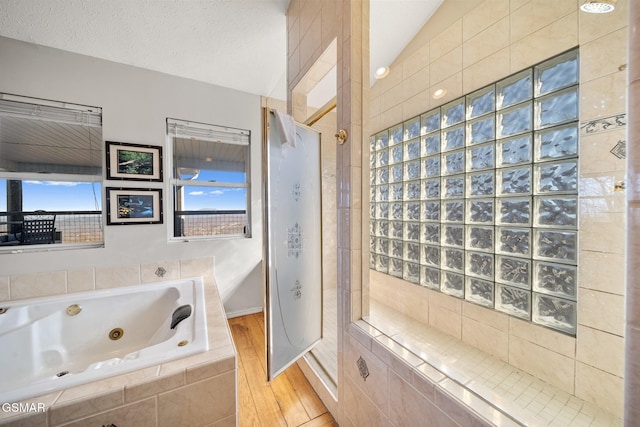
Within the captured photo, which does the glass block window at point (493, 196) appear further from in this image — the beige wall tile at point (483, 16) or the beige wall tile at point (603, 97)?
the beige wall tile at point (483, 16)

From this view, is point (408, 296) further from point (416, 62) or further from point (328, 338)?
point (416, 62)

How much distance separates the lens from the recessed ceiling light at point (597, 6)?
3.34 feet

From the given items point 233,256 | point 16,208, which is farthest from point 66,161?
point 233,256

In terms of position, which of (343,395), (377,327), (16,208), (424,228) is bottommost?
(343,395)

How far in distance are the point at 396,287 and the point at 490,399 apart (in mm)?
1344

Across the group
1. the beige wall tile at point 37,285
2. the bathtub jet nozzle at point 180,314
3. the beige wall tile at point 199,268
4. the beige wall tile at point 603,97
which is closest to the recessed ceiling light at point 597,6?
the beige wall tile at point 603,97

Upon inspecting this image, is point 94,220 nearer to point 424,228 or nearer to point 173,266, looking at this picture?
point 173,266

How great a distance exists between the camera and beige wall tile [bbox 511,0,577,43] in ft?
4.09

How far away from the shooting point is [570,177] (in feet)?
3.96

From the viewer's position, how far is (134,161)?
2.08 metres

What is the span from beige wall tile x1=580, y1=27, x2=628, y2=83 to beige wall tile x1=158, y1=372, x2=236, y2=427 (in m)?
2.16

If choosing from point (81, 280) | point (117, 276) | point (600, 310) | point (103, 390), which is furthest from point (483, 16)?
point (81, 280)

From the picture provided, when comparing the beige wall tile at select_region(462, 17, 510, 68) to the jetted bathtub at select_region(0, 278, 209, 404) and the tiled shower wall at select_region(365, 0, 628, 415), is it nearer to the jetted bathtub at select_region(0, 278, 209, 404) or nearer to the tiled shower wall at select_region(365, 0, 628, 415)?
the tiled shower wall at select_region(365, 0, 628, 415)

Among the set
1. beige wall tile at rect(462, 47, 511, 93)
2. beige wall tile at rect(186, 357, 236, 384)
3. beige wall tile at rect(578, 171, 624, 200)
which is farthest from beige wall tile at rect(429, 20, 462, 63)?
beige wall tile at rect(186, 357, 236, 384)
